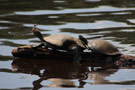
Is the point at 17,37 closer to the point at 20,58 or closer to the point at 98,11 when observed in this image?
the point at 20,58

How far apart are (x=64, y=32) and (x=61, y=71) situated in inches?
98.2

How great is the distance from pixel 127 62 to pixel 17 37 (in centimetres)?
297

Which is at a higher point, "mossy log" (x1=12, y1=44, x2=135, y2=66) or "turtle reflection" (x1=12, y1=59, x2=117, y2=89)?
"mossy log" (x1=12, y1=44, x2=135, y2=66)

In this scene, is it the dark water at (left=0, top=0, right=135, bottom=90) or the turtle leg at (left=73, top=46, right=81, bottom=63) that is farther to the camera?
the turtle leg at (left=73, top=46, right=81, bottom=63)

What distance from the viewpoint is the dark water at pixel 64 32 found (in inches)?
265

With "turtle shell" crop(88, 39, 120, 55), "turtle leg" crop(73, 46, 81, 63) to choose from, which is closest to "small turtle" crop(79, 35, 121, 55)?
"turtle shell" crop(88, 39, 120, 55)

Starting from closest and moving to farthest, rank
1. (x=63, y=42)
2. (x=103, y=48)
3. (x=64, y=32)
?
(x=103, y=48)
(x=63, y=42)
(x=64, y=32)

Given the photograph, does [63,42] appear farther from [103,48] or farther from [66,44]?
[103,48]

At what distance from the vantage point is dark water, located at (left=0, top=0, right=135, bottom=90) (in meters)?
6.72

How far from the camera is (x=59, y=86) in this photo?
6.46 meters

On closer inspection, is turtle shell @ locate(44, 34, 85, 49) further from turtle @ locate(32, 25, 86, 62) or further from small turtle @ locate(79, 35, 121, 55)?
small turtle @ locate(79, 35, 121, 55)

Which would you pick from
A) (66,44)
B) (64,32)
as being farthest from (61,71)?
(64,32)

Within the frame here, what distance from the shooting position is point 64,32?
32.1ft

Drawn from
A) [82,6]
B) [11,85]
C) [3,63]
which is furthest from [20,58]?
[82,6]
